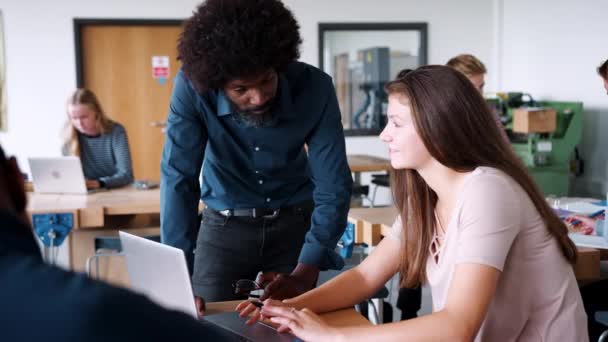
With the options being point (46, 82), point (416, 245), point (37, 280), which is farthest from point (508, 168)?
point (46, 82)

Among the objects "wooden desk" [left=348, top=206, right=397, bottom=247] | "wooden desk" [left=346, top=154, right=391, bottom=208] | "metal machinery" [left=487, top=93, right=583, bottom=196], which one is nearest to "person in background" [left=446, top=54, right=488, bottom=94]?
"wooden desk" [left=346, top=154, right=391, bottom=208]

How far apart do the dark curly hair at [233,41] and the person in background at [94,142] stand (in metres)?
2.61

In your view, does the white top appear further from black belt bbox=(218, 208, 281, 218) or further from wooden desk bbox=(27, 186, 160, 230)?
wooden desk bbox=(27, 186, 160, 230)

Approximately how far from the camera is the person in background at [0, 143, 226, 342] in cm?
52

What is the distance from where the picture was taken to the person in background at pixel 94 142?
441 centimetres

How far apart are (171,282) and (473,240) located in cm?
61

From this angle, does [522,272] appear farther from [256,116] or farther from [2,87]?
[2,87]

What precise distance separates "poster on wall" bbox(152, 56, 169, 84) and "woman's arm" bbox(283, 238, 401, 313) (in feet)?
17.6

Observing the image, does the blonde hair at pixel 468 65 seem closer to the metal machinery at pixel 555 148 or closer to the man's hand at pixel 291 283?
the metal machinery at pixel 555 148

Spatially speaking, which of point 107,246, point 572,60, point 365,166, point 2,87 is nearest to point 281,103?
point 107,246

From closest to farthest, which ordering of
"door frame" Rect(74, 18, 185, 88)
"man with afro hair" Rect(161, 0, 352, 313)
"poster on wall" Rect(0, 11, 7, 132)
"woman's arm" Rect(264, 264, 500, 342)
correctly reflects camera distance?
"woman's arm" Rect(264, 264, 500, 342), "man with afro hair" Rect(161, 0, 352, 313), "poster on wall" Rect(0, 11, 7, 132), "door frame" Rect(74, 18, 185, 88)

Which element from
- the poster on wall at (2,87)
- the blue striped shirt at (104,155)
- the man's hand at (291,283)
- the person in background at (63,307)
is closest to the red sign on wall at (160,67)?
the poster on wall at (2,87)

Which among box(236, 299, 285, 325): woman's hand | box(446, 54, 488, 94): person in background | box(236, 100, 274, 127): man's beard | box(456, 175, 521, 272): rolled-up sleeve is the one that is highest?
box(446, 54, 488, 94): person in background

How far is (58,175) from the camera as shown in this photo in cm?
404
